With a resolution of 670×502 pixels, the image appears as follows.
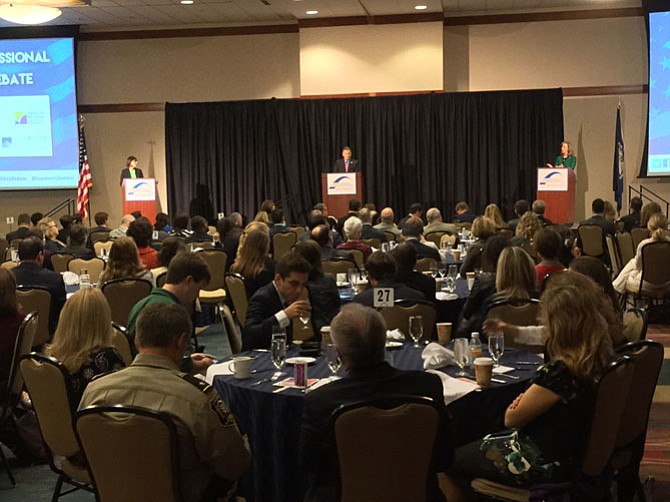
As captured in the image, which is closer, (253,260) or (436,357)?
(436,357)

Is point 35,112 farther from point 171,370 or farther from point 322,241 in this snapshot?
point 171,370

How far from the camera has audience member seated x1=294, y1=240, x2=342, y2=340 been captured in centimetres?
548

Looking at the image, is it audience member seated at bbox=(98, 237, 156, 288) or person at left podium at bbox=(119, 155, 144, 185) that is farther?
person at left podium at bbox=(119, 155, 144, 185)

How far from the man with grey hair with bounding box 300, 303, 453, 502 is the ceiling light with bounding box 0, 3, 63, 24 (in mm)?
8005

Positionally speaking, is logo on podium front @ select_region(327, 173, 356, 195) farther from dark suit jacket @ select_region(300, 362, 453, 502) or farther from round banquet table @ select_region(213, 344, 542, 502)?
dark suit jacket @ select_region(300, 362, 453, 502)

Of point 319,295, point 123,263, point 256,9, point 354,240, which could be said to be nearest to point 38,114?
point 256,9

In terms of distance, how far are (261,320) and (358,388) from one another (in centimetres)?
215

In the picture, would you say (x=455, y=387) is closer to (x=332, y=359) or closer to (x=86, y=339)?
(x=332, y=359)

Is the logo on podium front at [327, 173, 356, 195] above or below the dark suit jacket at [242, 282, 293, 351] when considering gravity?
above

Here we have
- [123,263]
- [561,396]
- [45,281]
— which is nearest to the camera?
[561,396]

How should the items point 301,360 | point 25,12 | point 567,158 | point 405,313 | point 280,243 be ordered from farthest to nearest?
point 567,158 < point 280,243 < point 25,12 < point 405,313 < point 301,360

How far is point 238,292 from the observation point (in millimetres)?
6902

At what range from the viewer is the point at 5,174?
17.0 m

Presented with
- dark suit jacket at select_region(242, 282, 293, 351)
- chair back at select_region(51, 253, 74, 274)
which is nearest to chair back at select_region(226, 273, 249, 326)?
dark suit jacket at select_region(242, 282, 293, 351)
